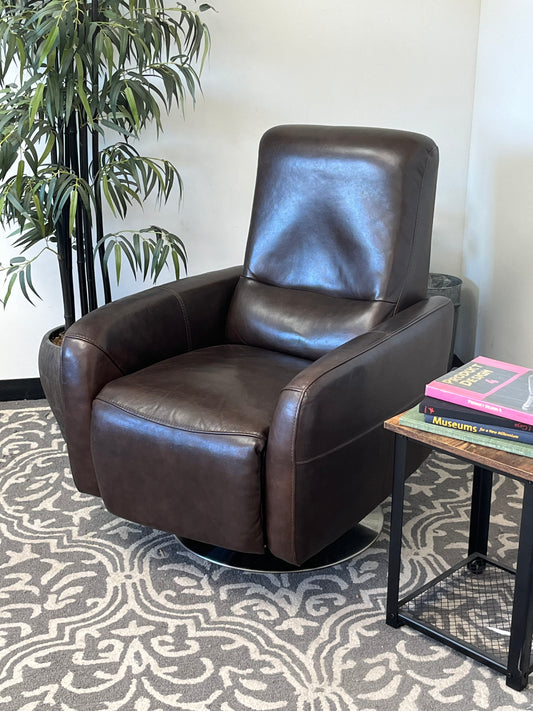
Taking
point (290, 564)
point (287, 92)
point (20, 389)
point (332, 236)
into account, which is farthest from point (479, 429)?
point (20, 389)

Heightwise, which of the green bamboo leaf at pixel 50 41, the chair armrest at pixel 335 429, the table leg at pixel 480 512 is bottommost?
the table leg at pixel 480 512

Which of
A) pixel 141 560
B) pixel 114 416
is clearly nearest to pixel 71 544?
pixel 141 560

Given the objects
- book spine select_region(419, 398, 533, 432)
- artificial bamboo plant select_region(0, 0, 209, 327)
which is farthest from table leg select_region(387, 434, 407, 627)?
artificial bamboo plant select_region(0, 0, 209, 327)

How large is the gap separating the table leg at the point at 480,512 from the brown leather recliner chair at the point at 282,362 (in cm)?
22

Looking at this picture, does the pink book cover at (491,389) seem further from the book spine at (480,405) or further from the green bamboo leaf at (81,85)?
the green bamboo leaf at (81,85)

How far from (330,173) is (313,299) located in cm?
34

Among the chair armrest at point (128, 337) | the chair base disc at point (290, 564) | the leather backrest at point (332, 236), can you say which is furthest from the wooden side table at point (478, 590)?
the chair armrest at point (128, 337)

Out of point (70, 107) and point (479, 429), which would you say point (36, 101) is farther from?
point (479, 429)

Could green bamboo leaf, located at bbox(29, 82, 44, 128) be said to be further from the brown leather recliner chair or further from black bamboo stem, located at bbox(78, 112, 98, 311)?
the brown leather recliner chair

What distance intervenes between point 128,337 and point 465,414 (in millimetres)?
917

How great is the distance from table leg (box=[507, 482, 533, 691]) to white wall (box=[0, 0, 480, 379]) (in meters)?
1.78

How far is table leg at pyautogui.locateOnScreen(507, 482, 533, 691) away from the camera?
1488mm

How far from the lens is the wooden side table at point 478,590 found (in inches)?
59.1

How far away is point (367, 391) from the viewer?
181cm
